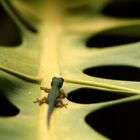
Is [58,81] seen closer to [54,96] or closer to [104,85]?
[54,96]

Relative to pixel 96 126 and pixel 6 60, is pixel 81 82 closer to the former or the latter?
pixel 96 126

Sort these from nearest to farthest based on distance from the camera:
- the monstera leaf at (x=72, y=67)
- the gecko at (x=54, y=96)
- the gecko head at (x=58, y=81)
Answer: the monstera leaf at (x=72, y=67) < the gecko at (x=54, y=96) < the gecko head at (x=58, y=81)

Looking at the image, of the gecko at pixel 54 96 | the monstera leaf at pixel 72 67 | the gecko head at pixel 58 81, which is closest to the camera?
the monstera leaf at pixel 72 67

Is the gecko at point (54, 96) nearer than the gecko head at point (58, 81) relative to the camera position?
Yes

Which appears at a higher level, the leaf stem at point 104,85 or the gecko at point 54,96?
the leaf stem at point 104,85

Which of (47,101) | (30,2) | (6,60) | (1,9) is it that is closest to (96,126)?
(47,101)

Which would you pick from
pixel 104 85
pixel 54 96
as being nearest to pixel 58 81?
pixel 54 96
